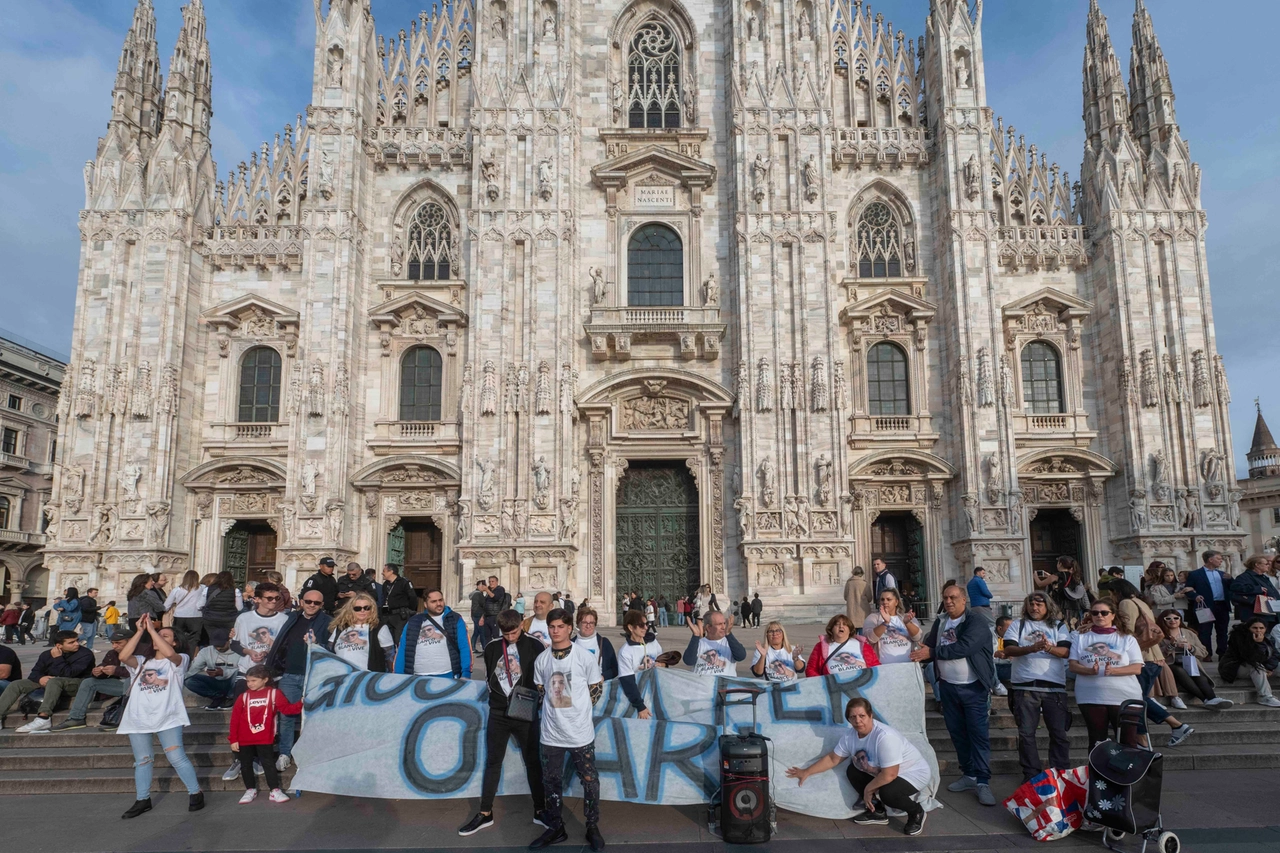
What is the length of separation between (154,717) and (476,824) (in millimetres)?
3156

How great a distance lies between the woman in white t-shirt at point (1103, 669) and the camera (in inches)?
316

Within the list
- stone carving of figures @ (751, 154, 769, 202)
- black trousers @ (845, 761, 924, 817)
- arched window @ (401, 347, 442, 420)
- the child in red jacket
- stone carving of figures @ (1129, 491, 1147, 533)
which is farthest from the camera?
arched window @ (401, 347, 442, 420)

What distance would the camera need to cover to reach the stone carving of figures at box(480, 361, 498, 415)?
24.1 m

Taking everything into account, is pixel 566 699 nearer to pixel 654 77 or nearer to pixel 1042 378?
pixel 1042 378

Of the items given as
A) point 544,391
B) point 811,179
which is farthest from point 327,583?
point 811,179

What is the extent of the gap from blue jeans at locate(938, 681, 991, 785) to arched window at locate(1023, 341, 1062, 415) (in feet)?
62.4

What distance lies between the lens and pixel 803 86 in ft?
84.7

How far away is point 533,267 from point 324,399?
6663 millimetres

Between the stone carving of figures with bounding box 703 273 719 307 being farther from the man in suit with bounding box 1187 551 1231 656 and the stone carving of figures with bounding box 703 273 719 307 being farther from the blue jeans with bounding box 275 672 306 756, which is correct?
the blue jeans with bounding box 275 672 306 756

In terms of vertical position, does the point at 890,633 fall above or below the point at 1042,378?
below

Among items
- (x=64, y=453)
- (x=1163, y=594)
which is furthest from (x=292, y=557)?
(x=1163, y=594)

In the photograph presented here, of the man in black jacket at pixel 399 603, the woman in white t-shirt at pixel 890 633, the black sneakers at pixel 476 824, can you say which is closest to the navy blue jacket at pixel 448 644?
the black sneakers at pixel 476 824

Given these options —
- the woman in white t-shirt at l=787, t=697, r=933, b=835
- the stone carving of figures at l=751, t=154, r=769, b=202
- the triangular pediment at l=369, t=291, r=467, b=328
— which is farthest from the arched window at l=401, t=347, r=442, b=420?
the woman in white t-shirt at l=787, t=697, r=933, b=835

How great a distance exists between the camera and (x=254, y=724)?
27.6 feet
